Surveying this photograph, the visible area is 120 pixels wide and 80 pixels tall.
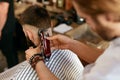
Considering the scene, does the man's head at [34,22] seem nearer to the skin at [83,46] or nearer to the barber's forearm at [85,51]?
the skin at [83,46]

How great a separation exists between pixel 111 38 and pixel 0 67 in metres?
2.10

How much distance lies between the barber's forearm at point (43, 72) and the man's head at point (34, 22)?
0.45ft

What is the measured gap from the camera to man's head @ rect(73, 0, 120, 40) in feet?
A: 2.41

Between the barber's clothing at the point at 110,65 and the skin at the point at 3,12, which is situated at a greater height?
the barber's clothing at the point at 110,65

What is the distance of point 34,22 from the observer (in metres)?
1.29

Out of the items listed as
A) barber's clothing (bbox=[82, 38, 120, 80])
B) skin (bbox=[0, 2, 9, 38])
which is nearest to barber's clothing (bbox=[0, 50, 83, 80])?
barber's clothing (bbox=[82, 38, 120, 80])

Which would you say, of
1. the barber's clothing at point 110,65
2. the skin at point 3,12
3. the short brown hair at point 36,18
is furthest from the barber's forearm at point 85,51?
the skin at point 3,12

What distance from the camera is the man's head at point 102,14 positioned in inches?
28.9

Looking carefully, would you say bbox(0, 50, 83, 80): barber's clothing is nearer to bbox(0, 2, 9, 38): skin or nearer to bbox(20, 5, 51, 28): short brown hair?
bbox(20, 5, 51, 28): short brown hair

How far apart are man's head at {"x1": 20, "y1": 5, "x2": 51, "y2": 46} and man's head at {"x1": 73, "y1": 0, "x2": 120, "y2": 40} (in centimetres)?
50

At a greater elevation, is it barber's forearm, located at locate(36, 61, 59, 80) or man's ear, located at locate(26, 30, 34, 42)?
man's ear, located at locate(26, 30, 34, 42)

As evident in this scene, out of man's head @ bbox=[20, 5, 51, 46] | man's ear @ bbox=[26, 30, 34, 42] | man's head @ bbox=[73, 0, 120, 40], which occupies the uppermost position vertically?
man's head @ bbox=[73, 0, 120, 40]

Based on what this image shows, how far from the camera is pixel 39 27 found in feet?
4.19

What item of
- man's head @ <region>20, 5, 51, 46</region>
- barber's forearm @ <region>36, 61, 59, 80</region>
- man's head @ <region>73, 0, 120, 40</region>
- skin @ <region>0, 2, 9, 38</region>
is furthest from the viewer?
skin @ <region>0, 2, 9, 38</region>
